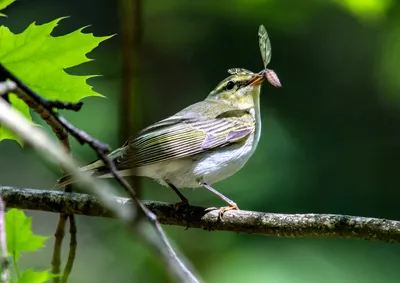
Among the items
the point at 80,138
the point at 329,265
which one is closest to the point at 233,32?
the point at 329,265

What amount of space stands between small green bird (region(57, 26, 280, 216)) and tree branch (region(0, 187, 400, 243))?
33cm

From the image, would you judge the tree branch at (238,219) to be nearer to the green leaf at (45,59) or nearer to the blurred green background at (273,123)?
the green leaf at (45,59)

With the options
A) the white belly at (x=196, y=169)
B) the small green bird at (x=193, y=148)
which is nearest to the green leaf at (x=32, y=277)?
the small green bird at (x=193, y=148)

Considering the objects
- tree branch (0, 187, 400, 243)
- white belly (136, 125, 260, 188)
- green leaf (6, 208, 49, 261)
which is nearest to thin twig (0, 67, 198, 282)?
green leaf (6, 208, 49, 261)

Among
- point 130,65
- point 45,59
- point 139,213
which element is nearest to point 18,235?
point 45,59

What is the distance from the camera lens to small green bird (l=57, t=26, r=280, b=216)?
106 inches

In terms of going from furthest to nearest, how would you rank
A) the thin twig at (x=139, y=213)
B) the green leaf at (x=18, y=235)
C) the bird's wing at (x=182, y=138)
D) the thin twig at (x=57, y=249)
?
the bird's wing at (x=182, y=138) → the thin twig at (x=57, y=249) → the green leaf at (x=18, y=235) → the thin twig at (x=139, y=213)

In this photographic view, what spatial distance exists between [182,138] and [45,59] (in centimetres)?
119

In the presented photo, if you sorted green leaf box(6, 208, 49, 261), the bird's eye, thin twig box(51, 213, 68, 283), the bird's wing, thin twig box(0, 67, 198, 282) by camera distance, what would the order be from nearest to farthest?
1. thin twig box(0, 67, 198, 282)
2. green leaf box(6, 208, 49, 261)
3. thin twig box(51, 213, 68, 283)
4. the bird's wing
5. the bird's eye

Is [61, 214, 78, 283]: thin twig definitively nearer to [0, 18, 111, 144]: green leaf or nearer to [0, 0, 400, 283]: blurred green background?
[0, 18, 111, 144]: green leaf

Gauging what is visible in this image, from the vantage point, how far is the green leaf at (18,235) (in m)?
1.70

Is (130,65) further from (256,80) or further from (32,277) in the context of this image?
(256,80)

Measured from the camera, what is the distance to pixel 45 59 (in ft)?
5.76

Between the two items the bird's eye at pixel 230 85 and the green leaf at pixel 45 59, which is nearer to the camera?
the green leaf at pixel 45 59
